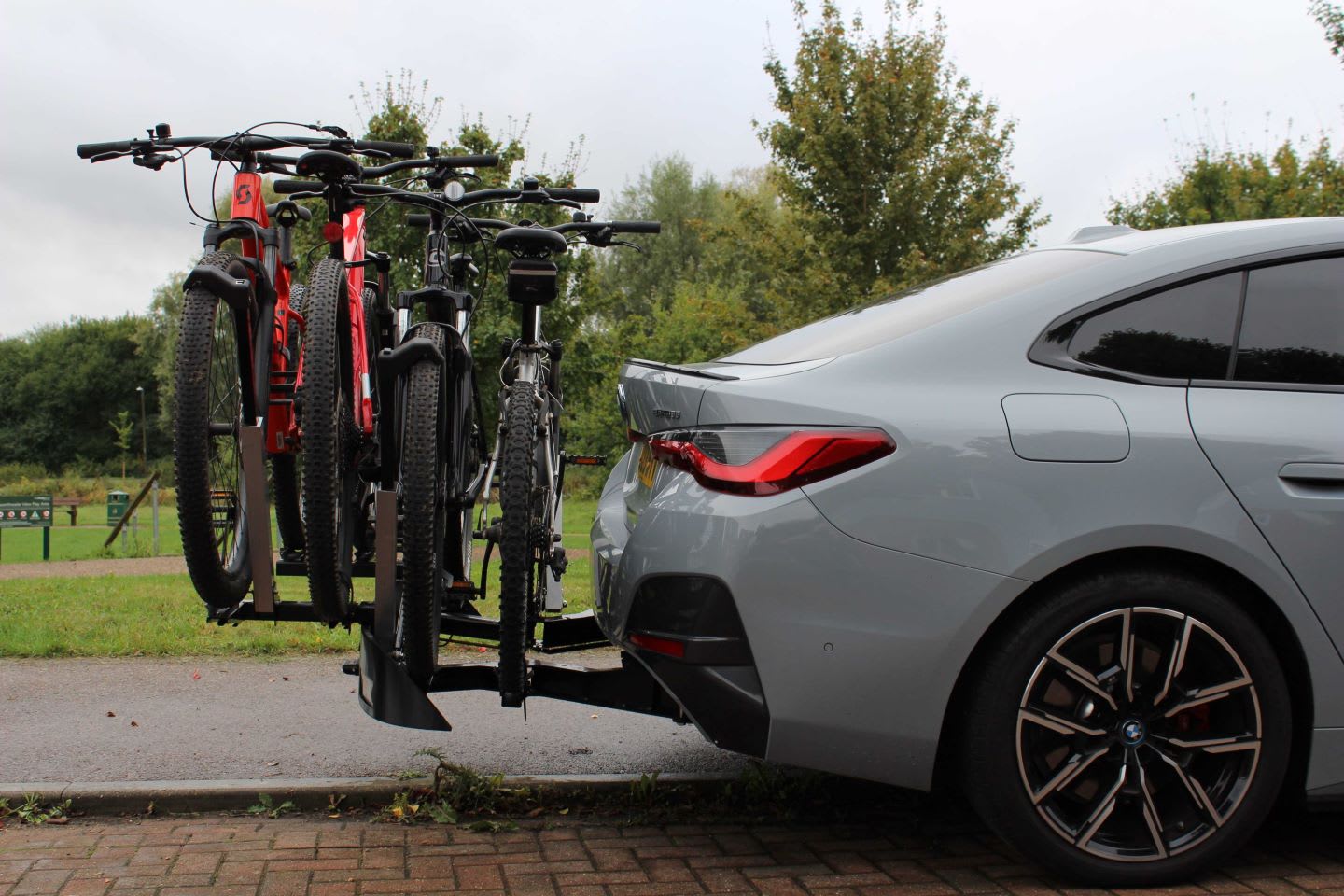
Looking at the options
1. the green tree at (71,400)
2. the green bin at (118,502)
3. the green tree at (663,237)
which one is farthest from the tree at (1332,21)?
the green tree at (71,400)

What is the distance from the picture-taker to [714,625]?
2.89 metres

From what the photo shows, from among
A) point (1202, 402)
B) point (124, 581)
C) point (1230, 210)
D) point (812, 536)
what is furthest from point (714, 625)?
point (1230, 210)

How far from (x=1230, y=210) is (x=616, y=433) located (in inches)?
570

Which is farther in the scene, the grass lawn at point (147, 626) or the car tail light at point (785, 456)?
the grass lawn at point (147, 626)

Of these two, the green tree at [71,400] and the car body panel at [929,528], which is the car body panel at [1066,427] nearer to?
the car body panel at [929,528]

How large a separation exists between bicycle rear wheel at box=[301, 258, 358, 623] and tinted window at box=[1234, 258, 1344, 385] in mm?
2587

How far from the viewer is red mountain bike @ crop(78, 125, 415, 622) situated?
3.32 meters

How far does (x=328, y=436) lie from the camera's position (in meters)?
3.38

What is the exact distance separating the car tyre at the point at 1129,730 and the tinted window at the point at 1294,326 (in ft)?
2.17

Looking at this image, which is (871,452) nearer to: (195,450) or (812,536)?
(812,536)

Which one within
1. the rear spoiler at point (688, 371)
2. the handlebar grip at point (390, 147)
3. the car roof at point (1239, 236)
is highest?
the handlebar grip at point (390, 147)

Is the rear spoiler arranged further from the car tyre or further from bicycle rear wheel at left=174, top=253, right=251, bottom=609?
bicycle rear wheel at left=174, top=253, right=251, bottom=609

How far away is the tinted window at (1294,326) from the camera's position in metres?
3.16

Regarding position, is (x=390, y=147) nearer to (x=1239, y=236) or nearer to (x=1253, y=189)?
(x=1239, y=236)
